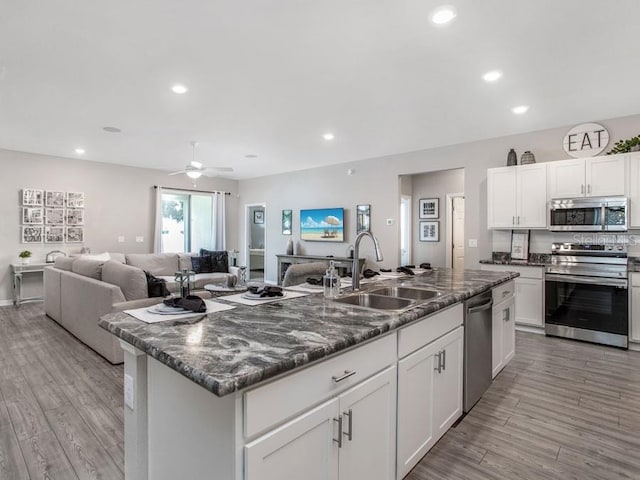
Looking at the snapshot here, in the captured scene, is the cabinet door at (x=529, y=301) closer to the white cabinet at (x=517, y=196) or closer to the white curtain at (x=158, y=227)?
the white cabinet at (x=517, y=196)

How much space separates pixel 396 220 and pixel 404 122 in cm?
213

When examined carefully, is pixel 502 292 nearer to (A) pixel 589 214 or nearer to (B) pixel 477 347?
(B) pixel 477 347

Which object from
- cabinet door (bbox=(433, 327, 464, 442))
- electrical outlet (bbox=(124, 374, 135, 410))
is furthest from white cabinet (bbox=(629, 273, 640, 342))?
electrical outlet (bbox=(124, 374, 135, 410))

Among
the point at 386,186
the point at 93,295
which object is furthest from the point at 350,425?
the point at 386,186

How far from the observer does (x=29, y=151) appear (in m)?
6.05

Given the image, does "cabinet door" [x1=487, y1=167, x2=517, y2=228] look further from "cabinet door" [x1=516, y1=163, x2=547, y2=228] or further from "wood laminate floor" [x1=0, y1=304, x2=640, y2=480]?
"wood laminate floor" [x1=0, y1=304, x2=640, y2=480]

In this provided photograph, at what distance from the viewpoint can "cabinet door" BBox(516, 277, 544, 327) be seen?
14.3ft

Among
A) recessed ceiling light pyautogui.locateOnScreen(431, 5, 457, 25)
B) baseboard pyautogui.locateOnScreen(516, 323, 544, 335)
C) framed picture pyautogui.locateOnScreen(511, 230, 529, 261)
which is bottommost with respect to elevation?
baseboard pyautogui.locateOnScreen(516, 323, 544, 335)

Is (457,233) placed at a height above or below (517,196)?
below

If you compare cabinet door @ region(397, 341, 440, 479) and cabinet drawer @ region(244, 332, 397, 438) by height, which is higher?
cabinet drawer @ region(244, 332, 397, 438)

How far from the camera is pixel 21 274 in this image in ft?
19.2

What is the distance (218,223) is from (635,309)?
766 centimetres

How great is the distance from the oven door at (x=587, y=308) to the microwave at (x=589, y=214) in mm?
591

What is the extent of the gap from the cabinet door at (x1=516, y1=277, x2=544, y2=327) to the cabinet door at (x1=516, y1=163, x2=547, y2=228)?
0.75 m
